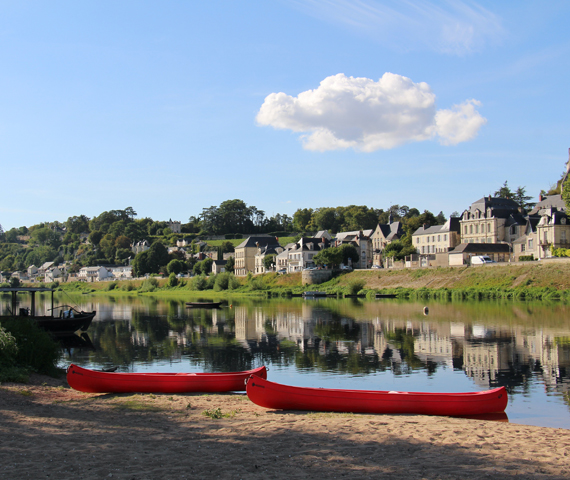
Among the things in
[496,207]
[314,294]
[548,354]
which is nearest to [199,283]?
[314,294]

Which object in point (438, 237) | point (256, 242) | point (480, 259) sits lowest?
point (480, 259)

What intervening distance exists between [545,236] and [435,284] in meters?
17.1

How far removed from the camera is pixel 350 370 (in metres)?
22.2

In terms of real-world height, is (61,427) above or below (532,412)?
above

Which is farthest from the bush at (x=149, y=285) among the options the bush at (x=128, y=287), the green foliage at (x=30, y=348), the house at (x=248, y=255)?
the green foliage at (x=30, y=348)

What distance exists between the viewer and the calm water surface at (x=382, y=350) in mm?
19250

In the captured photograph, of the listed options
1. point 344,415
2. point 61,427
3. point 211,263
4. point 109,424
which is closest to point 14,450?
point 61,427

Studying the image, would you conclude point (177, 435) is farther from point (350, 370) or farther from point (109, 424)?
point (350, 370)

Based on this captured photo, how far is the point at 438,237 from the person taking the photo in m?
95.5

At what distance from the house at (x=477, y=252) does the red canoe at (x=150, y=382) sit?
216ft

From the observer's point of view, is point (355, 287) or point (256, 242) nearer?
point (355, 287)

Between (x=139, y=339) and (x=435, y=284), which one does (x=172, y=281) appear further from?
(x=139, y=339)

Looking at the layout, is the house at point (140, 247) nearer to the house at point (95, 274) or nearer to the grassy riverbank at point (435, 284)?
the house at point (95, 274)

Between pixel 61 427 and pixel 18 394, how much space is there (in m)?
4.07
